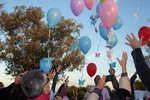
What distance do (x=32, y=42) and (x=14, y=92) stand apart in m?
24.8

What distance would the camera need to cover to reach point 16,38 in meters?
28.9

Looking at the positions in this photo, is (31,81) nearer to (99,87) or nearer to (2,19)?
(99,87)

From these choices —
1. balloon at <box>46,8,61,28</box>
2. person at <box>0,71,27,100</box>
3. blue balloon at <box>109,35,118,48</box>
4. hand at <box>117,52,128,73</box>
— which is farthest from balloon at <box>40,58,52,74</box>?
hand at <box>117,52,128,73</box>

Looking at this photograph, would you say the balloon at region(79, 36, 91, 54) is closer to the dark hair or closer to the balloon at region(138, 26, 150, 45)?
the balloon at region(138, 26, 150, 45)

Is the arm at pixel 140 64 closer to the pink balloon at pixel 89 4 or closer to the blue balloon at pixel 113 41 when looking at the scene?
the blue balloon at pixel 113 41

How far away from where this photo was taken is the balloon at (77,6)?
32.1 feet

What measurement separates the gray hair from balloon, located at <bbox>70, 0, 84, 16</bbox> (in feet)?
23.4

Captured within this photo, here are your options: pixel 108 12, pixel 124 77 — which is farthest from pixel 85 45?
pixel 124 77

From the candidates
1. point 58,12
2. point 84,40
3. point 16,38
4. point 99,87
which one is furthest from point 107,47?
point 16,38

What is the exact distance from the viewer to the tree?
2903 cm

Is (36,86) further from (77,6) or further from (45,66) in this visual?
(45,66)

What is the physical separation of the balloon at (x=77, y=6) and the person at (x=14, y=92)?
573 centimetres

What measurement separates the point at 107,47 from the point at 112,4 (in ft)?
5.49

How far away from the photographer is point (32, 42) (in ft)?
95.0
